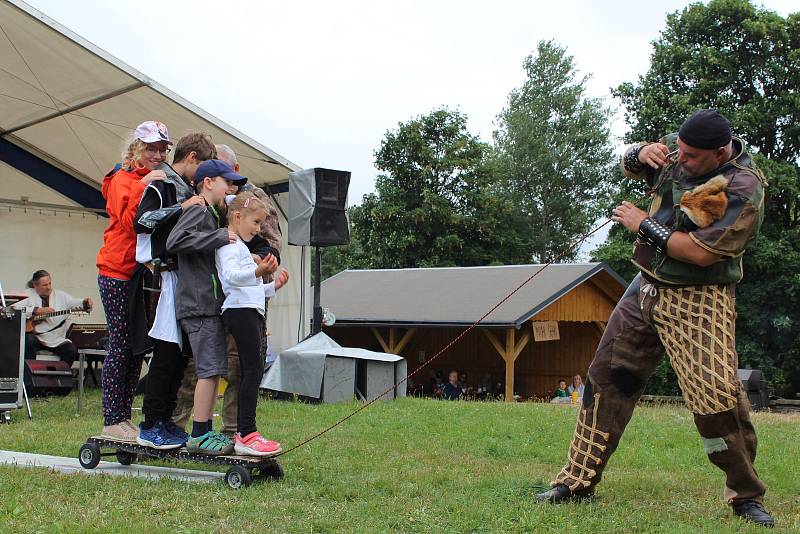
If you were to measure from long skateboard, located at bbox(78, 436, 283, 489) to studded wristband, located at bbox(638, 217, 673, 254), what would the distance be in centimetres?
212

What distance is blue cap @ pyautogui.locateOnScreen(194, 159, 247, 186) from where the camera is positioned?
4.55 metres

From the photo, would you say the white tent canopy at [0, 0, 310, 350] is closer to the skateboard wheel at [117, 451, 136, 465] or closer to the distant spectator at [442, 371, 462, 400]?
the skateboard wheel at [117, 451, 136, 465]

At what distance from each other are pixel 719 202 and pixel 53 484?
3.31 meters

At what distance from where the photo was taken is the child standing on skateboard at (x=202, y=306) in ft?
14.0

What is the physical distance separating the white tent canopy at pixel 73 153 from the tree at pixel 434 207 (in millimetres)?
26869

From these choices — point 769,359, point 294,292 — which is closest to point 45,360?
point 294,292

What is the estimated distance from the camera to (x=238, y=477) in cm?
414

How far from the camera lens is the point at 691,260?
3.63 metres

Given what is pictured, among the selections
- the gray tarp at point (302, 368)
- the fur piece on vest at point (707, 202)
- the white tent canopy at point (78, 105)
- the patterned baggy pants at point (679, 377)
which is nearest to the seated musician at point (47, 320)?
the white tent canopy at point (78, 105)

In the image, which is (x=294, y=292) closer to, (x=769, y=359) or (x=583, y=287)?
(x=583, y=287)

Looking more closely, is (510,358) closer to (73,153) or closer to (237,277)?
(73,153)

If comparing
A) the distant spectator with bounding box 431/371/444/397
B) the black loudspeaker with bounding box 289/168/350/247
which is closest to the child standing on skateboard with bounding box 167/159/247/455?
the black loudspeaker with bounding box 289/168/350/247

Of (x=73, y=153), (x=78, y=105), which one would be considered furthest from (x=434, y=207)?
(x=78, y=105)

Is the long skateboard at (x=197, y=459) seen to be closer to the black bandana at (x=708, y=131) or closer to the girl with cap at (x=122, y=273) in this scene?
the girl with cap at (x=122, y=273)
